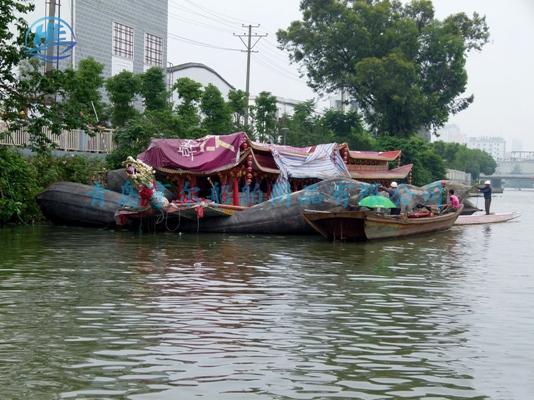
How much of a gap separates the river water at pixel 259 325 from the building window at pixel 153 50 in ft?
82.8

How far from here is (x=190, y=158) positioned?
25.5 metres

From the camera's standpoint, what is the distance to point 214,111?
40.3 meters

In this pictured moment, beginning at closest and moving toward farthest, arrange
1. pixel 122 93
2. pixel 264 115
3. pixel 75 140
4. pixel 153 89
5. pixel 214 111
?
1. pixel 75 140
2. pixel 122 93
3. pixel 153 89
4. pixel 214 111
5. pixel 264 115

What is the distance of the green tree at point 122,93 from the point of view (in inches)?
1389

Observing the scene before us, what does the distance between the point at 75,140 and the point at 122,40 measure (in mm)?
11745

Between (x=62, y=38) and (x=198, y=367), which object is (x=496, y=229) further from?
(x=198, y=367)

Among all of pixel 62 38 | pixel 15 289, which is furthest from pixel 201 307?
pixel 62 38

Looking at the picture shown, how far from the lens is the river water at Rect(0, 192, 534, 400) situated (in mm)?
7371

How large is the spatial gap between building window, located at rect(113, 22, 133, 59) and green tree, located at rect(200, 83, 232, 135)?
440 centimetres

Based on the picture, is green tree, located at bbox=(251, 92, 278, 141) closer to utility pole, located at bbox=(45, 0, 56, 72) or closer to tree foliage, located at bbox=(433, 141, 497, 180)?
utility pole, located at bbox=(45, 0, 56, 72)

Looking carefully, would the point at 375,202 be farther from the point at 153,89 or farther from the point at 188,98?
the point at 188,98

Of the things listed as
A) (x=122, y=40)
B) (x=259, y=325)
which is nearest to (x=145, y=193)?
(x=259, y=325)

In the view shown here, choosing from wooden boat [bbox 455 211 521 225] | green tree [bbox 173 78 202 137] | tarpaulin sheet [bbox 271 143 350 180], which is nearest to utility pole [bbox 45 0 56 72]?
tarpaulin sheet [bbox 271 143 350 180]

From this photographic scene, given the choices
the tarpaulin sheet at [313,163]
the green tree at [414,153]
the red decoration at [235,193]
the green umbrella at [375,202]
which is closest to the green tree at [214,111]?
the tarpaulin sheet at [313,163]
